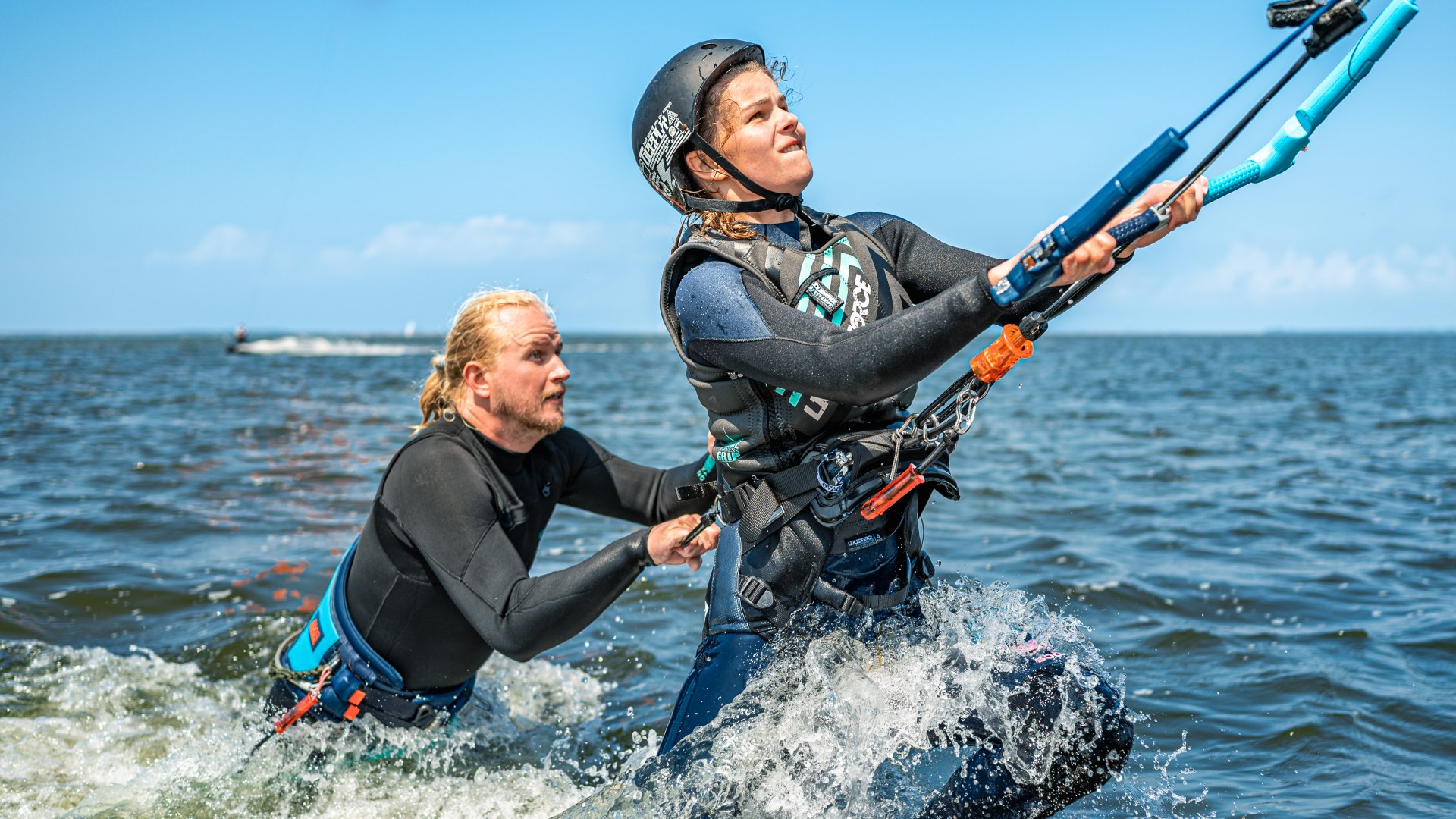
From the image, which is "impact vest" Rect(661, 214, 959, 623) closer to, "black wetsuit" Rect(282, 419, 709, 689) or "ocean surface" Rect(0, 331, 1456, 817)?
"ocean surface" Rect(0, 331, 1456, 817)

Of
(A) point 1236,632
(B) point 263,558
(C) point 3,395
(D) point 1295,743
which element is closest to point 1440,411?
(A) point 1236,632

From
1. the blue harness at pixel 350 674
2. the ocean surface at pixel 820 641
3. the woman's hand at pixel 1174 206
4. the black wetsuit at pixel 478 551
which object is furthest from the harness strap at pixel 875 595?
the blue harness at pixel 350 674

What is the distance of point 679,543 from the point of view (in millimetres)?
3730

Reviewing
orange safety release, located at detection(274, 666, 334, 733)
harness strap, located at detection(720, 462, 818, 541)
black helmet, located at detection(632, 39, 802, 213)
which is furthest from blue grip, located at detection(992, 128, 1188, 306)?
orange safety release, located at detection(274, 666, 334, 733)

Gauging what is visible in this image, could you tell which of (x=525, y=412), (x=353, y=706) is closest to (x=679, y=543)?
(x=525, y=412)

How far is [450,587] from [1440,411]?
2430cm

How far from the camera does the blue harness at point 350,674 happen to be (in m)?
4.78

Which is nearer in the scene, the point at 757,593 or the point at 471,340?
the point at 757,593

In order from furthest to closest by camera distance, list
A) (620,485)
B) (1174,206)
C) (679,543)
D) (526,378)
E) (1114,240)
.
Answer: (620,485), (526,378), (679,543), (1174,206), (1114,240)

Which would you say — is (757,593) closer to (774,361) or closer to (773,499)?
(773,499)

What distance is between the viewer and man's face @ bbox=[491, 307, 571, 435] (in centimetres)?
466

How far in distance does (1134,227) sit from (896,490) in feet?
3.09

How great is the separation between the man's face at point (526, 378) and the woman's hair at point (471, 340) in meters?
0.04

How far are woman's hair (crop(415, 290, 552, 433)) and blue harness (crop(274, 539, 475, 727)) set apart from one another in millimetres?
734
